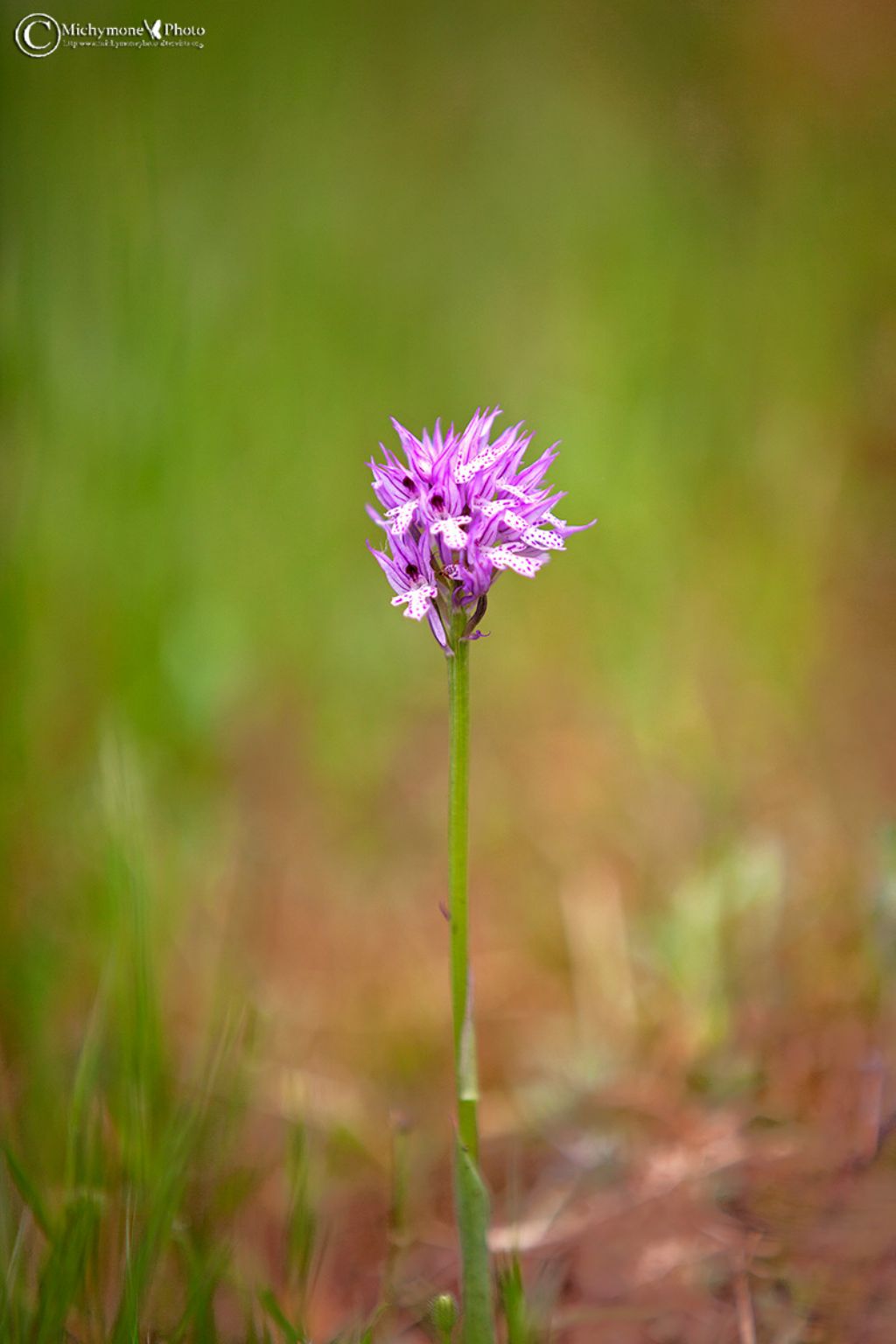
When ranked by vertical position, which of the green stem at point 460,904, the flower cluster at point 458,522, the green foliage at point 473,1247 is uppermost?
the flower cluster at point 458,522

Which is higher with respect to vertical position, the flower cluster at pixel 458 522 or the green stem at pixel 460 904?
the flower cluster at pixel 458 522

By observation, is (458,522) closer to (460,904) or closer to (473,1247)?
(460,904)

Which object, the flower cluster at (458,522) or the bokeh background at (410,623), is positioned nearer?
the flower cluster at (458,522)

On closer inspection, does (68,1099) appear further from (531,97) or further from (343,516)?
(531,97)

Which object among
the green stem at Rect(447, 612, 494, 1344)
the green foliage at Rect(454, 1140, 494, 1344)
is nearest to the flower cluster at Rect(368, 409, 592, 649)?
the green stem at Rect(447, 612, 494, 1344)

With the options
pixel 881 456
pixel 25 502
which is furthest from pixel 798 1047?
pixel 881 456

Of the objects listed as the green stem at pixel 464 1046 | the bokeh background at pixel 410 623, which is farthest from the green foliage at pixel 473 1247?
the bokeh background at pixel 410 623

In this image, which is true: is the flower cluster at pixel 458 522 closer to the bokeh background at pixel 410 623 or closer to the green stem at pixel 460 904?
the green stem at pixel 460 904
